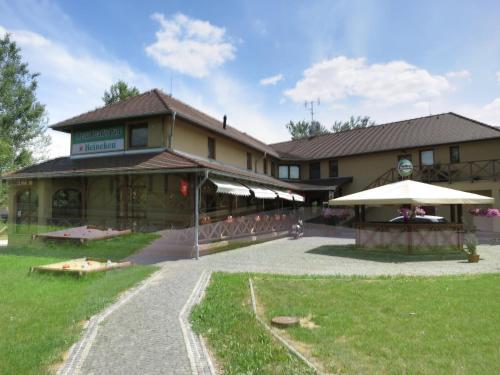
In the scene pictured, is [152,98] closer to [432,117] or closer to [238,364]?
[238,364]

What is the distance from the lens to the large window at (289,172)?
3152 cm

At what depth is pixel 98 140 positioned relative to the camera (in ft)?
59.4

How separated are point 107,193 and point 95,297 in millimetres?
10439

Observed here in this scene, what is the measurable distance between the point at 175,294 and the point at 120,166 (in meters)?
8.92

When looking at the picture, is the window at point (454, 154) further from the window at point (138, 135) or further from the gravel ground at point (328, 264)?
the window at point (138, 135)

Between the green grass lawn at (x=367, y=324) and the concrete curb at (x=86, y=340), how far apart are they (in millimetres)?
1533

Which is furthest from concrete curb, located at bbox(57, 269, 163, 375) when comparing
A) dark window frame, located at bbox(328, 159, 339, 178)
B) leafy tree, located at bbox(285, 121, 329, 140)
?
leafy tree, located at bbox(285, 121, 329, 140)

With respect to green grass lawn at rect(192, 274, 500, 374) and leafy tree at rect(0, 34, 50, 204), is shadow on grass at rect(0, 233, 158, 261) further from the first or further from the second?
leafy tree at rect(0, 34, 50, 204)

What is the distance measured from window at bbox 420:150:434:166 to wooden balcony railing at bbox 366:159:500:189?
0.53 meters

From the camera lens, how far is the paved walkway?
4.57 m

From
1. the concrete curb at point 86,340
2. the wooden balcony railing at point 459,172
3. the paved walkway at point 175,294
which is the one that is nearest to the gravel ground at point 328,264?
the paved walkway at point 175,294

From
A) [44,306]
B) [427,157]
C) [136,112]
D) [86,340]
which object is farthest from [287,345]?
[427,157]

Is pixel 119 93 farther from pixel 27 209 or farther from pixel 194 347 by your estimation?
pixel 194 347

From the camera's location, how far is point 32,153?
Answer: 37.3 m
